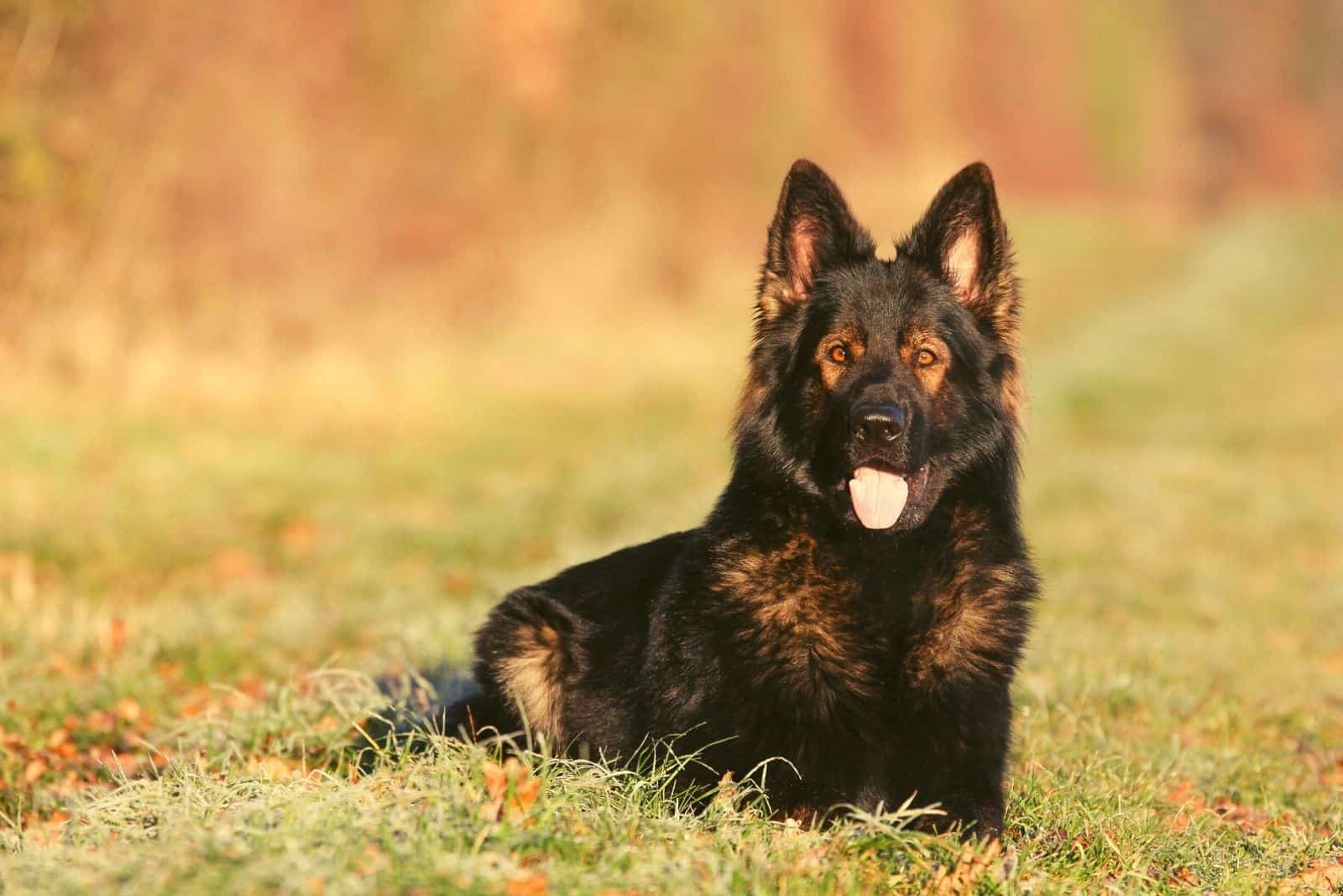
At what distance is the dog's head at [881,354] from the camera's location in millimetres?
4211

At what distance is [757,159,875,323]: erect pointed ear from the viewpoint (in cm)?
461

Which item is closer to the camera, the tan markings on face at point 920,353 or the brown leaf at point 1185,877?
the brown leaf at point 1185,877

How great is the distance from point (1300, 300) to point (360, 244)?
2574 centimetres

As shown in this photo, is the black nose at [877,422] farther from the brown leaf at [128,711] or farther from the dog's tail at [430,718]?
the brown leaf at [128,711]

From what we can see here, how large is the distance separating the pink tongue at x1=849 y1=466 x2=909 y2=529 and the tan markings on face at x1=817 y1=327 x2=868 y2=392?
35 centimetres

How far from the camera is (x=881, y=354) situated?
172 inches

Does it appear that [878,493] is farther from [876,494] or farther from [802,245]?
[802,245]

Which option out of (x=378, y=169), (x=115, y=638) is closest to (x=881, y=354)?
(x=115, y=638)

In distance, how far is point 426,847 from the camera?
3.14 meters

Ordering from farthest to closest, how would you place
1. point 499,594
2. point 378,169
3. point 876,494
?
point 378,169
point 499,594
point 876,494

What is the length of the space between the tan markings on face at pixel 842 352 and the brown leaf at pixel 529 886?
76.8 inches

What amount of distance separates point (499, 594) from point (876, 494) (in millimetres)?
3719

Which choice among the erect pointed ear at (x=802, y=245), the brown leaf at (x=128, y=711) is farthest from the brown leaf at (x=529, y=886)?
the brown leaf at (x=128, y=711)

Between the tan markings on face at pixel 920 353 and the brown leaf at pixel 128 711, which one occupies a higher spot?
the tan markings on face at pixel 920 353
